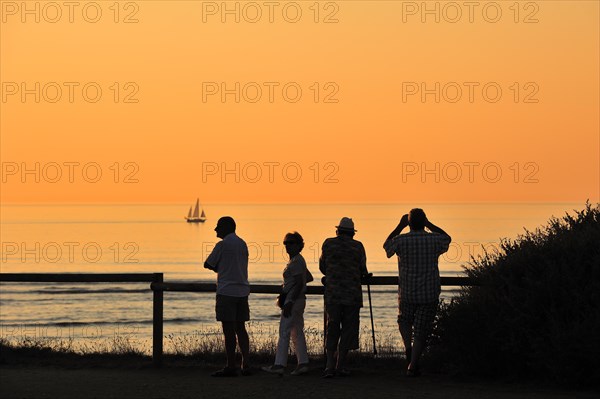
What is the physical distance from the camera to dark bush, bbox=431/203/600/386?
1247cm

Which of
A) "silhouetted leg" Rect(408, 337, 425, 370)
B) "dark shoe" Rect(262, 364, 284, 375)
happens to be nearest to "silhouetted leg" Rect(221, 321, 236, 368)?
"dark shoe" Rect(262, 364, 284, 375)

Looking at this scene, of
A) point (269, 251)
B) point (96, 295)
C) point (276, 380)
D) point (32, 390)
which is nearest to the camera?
point (32, 390)

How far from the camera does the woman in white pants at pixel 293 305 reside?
1304 centimetres

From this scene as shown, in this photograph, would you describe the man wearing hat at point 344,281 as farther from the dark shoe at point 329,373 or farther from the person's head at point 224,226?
the person's head at point 224,226

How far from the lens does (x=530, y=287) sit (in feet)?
42.5

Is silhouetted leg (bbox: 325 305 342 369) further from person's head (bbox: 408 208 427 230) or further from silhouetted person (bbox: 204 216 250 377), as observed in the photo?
person's head (bbox: 408 208 427 230)

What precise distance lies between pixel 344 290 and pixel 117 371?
11.6 feet

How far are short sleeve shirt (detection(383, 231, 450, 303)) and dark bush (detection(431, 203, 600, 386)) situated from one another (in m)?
0.63

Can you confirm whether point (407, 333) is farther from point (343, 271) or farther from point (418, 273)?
point (343, 271)

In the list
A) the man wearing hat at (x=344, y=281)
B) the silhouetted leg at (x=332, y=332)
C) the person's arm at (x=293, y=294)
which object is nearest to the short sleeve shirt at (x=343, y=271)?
the man wearing hat at (x=344, y=281)

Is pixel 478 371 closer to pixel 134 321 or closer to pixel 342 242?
pixel 342 242

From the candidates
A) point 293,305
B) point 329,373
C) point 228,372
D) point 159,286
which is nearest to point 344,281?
point 293,305

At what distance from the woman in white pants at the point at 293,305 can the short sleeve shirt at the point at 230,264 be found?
1.93 ft

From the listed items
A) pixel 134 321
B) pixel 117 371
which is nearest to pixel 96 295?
pixel 134 321
